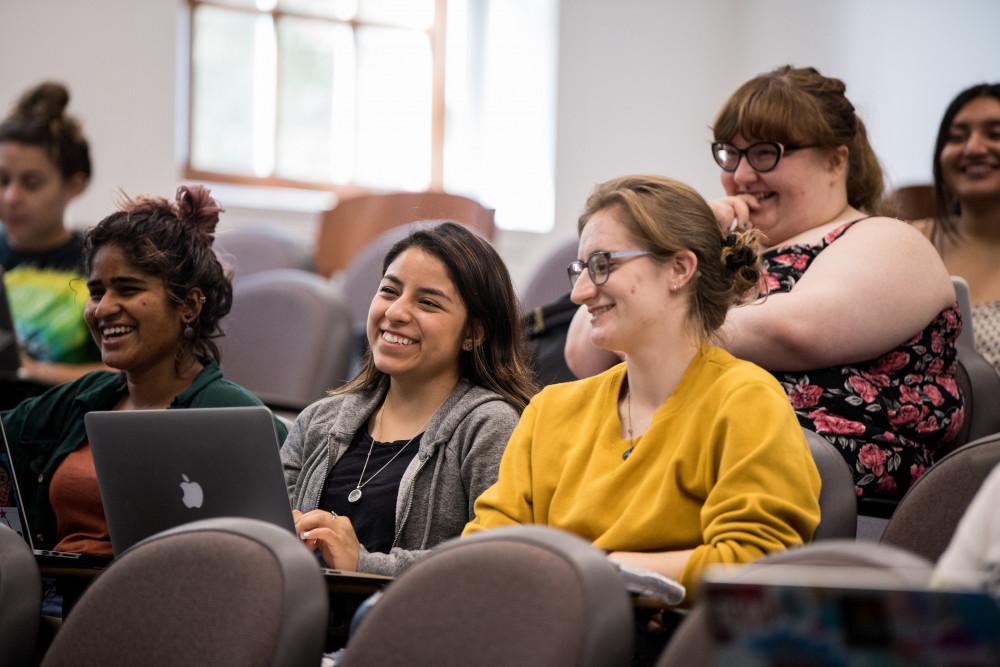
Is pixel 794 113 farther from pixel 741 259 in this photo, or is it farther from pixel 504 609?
pixel 504 609

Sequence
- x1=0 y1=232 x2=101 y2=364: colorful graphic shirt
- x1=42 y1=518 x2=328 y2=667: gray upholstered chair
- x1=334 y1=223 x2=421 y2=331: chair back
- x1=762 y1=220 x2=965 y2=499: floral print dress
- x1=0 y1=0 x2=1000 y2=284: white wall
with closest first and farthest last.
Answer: x1=42 y1=518 x2=328 y2=667: gray upholstered chair < x1=762 y1=220 x2=965 y2=499: floral print dress < x1=0 y1=232 x2=101 y2=364: colorful graphic shirt < x1=334 y1=223 x2=421 y2=331: chair back < x1=0 y1=0 x2=1000 y2=284: white wall

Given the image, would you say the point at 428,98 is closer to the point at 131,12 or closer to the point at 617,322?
the point at 131,12

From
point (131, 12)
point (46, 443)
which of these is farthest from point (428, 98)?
point (46, 443)

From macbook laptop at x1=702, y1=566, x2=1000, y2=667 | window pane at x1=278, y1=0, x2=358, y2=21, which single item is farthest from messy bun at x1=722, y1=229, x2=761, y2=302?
window pane at x1=278, y1=0, x2=358, y2=21

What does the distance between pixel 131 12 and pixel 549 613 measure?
6.20m

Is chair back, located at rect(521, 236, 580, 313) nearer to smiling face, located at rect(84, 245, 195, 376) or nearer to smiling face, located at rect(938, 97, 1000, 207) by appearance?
smiling face, located at rect(938, 97, 1000, 207)

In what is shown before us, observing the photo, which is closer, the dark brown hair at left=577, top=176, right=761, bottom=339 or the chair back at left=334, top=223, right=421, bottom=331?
the dark brown hair at left=577, top=176, right=761, bottom=339

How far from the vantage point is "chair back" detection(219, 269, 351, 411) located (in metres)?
3.22

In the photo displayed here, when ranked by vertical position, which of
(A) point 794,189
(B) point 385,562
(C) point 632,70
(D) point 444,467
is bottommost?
(B) point 385,562

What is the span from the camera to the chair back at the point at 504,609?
46.6 inches

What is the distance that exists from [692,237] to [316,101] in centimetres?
564

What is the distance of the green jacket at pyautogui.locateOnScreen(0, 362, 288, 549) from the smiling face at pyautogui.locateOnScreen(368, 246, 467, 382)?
323 millimetres

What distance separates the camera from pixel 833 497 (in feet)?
5.69

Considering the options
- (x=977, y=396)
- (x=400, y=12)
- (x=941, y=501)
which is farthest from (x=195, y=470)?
(x=400, y=12)
